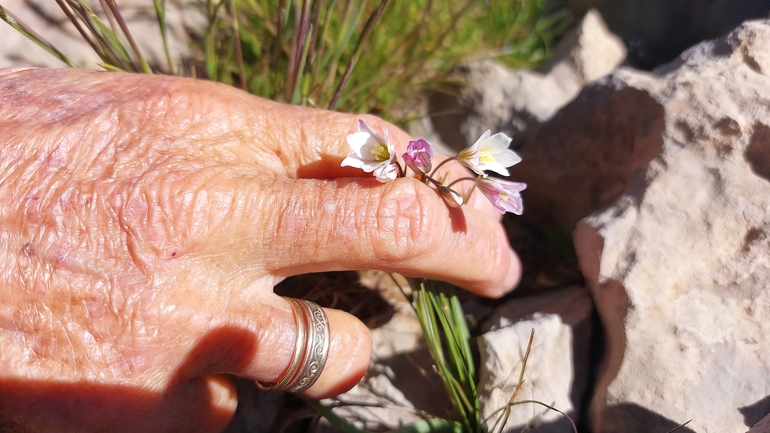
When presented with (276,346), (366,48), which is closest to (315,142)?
(276,346)

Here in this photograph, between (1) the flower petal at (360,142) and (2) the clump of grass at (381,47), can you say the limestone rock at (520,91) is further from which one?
(1) the flower petal at (360,142)

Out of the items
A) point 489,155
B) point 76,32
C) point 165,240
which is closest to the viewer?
point 165,240

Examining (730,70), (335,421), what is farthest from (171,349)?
(730,70)

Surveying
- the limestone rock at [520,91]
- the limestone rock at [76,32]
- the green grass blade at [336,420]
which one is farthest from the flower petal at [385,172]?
the limestone rock at [76,32]

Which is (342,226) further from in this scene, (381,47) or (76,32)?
(76,32)

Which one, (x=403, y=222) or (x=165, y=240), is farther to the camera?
(x=403, y=222)

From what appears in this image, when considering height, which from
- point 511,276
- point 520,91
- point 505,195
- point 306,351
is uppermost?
point 505,195
